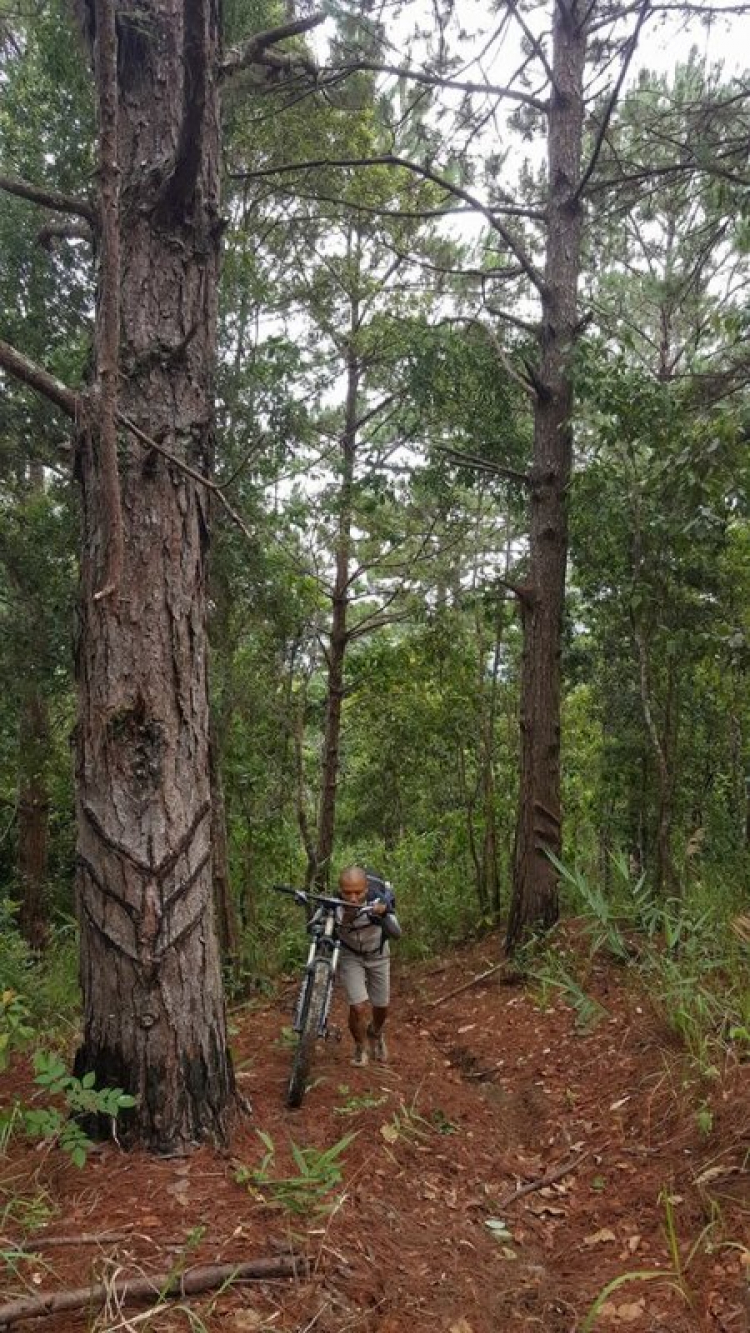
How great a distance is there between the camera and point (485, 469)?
7.69 meters

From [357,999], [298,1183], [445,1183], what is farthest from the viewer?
[357,999]

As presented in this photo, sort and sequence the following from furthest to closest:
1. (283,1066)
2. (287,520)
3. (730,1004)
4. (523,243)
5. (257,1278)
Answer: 1. (523,243)
2. (287,520)
3. (283,1066)
4. (730,1004)
5. (257,1278)

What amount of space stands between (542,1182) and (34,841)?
8.69m

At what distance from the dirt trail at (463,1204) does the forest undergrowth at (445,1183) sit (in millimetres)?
11

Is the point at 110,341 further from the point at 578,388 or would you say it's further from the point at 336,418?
the point at 336,418

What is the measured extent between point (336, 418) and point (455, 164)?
3482mm

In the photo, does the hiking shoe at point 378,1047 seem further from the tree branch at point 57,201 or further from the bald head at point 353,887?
the tree branch at point 57,201

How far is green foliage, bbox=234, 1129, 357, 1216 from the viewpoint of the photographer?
127 inches

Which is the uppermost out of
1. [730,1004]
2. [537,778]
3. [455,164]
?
[455,164]

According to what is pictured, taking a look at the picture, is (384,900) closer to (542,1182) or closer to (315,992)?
(315,992)

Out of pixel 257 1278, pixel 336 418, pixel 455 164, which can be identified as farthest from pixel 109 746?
pixel 336 418

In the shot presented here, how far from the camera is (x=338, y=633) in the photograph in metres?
10.2

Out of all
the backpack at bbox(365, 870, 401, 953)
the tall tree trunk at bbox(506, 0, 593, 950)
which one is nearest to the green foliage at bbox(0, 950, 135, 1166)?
the backpack at bbox(365, 870, 401, 953)

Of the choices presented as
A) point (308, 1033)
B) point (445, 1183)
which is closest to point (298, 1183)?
point (445, 1183)
